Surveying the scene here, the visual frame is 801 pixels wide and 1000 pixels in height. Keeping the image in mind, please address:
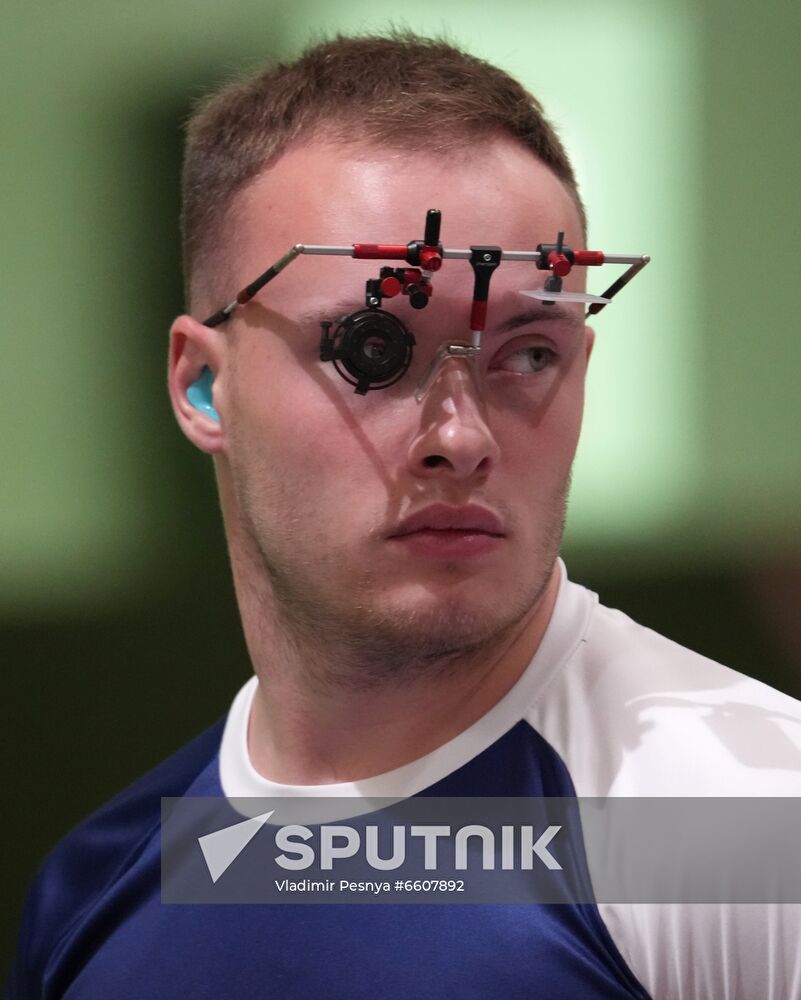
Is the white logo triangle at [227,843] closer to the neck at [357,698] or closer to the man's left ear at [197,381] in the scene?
the neck at [357,698]

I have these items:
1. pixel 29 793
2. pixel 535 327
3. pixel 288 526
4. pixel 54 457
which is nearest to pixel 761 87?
pixel 535 327

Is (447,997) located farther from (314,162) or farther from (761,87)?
(761,87)

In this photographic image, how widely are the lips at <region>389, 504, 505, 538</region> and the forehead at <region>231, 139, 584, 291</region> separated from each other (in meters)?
0.25

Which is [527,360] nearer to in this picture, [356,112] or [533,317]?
[533,317]

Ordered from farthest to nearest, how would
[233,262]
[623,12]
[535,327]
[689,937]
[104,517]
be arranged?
1. [104,517]
2. [623,12]
3. [233,262]
4. [535,327]
5. [689,937]

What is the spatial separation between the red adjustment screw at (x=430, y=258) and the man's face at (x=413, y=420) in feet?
0.17

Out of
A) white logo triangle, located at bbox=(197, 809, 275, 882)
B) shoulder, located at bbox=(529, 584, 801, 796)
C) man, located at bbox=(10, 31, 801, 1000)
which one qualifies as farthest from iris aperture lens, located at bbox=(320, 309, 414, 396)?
white logo triangle, located at bbox=(197, 809, 275, 882)

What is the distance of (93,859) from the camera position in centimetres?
148

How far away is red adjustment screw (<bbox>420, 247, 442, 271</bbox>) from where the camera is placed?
1.08m

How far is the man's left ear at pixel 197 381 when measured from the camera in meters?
1.33

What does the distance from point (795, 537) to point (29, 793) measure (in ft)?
4.22

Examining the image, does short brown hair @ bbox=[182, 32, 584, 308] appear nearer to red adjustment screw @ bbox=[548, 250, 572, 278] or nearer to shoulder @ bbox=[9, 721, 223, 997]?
red adjustment screw @ bbox=[548, 250, 572, 278]

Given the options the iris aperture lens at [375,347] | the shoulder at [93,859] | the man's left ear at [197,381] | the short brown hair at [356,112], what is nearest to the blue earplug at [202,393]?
the man's left ear at [197,381]

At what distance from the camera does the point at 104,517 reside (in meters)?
1.97
